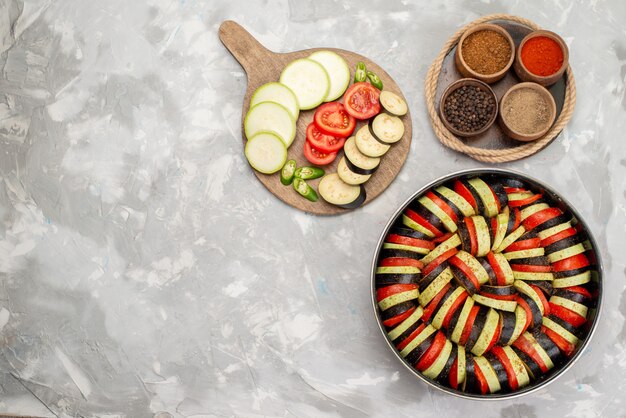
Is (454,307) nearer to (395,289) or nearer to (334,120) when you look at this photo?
(395,289)

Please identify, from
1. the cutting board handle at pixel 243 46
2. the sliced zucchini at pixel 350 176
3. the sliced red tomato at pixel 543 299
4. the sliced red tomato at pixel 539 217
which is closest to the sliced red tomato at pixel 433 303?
the sliced red tomato at pixel 543 299

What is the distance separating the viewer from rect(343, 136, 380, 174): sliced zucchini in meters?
3.35

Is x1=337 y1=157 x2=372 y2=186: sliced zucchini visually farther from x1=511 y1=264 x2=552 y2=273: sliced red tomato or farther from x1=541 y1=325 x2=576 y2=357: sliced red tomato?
x1=541 y1=325 x2=576 y2=357: sliced red tomato

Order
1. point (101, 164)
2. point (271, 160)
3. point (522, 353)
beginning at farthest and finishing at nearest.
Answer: point (101, 164), point (271, 160), point (522, 353)

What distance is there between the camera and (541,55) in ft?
11.0

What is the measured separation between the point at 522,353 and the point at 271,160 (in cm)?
180

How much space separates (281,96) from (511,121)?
4.52ft

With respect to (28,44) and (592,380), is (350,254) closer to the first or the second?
(592,380)

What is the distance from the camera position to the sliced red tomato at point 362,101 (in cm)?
343

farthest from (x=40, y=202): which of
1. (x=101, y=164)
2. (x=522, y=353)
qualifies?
(x=522, y=353)

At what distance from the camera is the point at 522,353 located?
308 centimetres

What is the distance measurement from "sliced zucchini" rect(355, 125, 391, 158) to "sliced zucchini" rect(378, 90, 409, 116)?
0.63 feet

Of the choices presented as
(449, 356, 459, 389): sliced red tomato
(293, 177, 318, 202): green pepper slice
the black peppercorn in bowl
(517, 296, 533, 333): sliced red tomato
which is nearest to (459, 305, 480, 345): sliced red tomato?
the black peppercorn in bowl

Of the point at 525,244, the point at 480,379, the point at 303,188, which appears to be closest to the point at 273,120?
the point at 303,188
